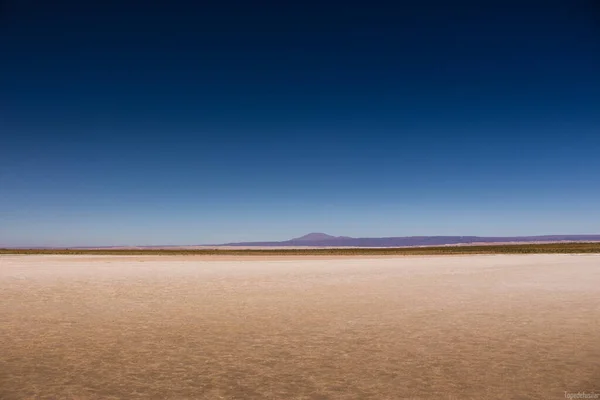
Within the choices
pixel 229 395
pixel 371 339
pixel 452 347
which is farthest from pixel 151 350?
pixel 452 347

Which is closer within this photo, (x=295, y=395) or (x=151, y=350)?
(x=295, y=395)

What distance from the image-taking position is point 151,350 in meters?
7.93

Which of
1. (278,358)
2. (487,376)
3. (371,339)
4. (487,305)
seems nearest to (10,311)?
(278,358)

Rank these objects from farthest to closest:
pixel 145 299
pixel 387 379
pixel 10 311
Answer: pixel 145 299 < pixel 10 311 < pixel 387 379

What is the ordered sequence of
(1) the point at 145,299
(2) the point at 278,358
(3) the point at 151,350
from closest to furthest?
(2) the point at 278,358 → (3) the point at 151,350 → (1) the point at 145,299

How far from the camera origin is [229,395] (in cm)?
561

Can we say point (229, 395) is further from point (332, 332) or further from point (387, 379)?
point (332, 332)

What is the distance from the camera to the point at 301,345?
823 centimetres

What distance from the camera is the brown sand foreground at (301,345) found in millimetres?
5883

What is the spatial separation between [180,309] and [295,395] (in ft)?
24.8

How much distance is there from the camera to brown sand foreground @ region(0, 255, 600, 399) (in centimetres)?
588

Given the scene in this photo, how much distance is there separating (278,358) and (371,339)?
2157 millimetres

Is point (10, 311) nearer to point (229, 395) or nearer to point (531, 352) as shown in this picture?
point (229, 395)

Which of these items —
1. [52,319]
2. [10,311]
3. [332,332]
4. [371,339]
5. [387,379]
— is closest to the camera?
[387,379]
